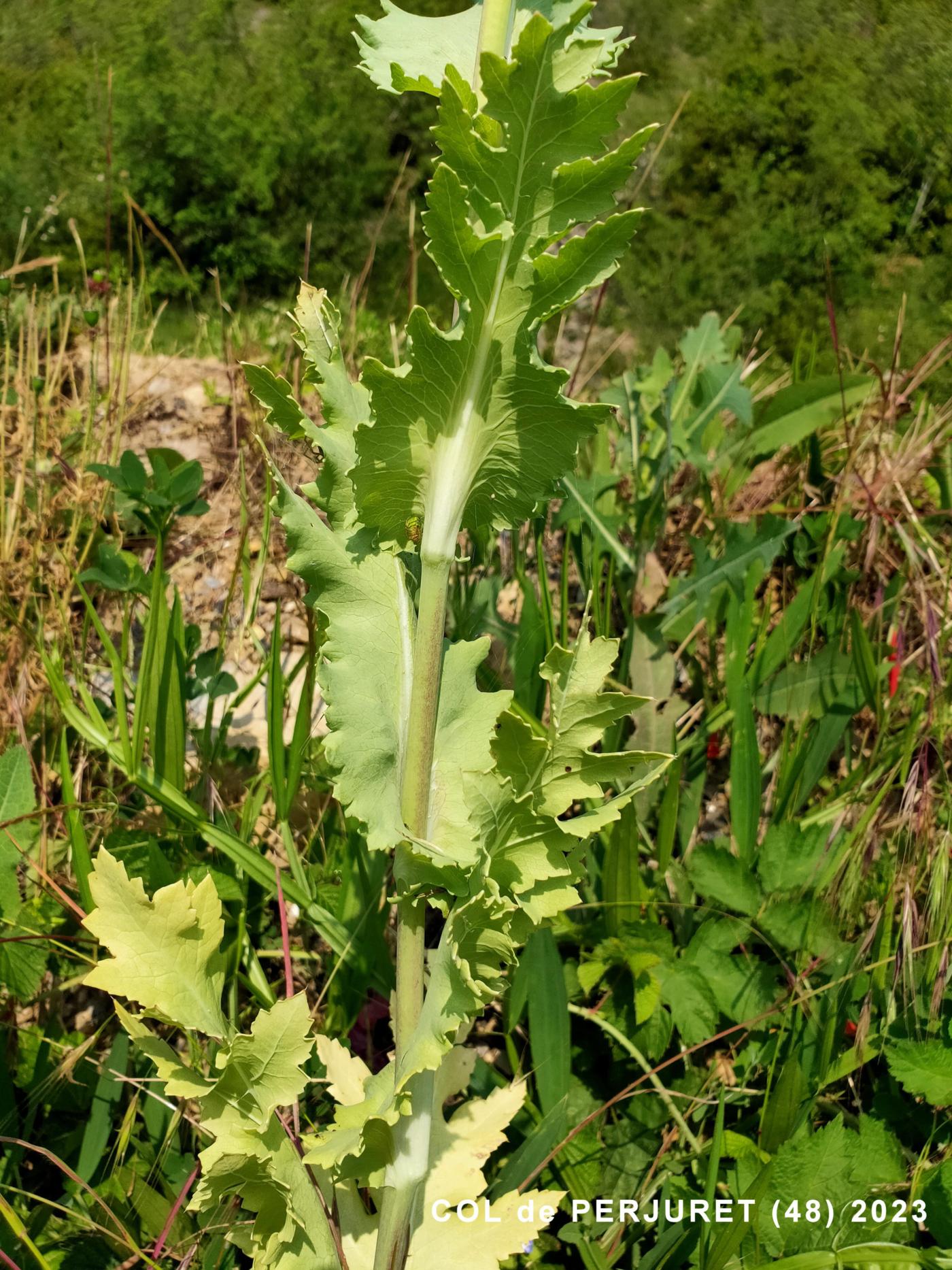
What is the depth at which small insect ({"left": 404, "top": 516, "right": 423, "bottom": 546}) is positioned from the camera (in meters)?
0.55

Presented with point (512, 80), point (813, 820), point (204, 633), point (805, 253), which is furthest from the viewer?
point (805, 253)

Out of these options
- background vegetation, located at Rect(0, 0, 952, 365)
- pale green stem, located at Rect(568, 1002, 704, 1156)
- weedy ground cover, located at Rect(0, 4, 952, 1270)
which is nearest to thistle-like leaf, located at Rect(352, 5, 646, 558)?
weedy ground cover, located at Rect(0, 4, 952, 1270)

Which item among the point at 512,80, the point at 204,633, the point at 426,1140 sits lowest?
the point at 426,1140

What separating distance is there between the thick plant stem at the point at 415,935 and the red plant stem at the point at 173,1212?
186mm

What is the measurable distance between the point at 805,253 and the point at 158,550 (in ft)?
16.1

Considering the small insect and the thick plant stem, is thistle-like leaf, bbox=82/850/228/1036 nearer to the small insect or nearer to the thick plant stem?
the thick plant stem

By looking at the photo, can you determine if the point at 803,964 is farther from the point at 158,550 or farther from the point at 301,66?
the point at 301,66

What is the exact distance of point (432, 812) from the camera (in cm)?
56

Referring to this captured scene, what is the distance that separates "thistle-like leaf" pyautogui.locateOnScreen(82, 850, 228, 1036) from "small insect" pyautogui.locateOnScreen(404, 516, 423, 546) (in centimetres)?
23

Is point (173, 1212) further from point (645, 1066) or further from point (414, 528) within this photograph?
point (414, 528)

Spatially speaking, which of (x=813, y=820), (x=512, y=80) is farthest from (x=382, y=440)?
(x=813, y=820)

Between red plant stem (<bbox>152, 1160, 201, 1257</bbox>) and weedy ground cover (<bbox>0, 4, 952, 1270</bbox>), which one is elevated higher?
weedy ground cover (<bbox>0, 4, 952, 1270</bbox>)

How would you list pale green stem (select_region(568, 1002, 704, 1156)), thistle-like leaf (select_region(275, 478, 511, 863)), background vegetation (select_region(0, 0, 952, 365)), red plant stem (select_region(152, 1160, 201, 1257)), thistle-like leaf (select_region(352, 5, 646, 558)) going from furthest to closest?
background vegetation (select_region(0, 0, 952, 365)) → pale green stem (select_region(568, 1002, 704, 1156)) → red plant stem (select_region(152, 1160, 201, 1257)) → thistle-like leaf (select_region(275, 478, 511, 863)) → thistle-like leaf (select_region(352, 5, 646, 558))

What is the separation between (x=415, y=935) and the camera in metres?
0.55
